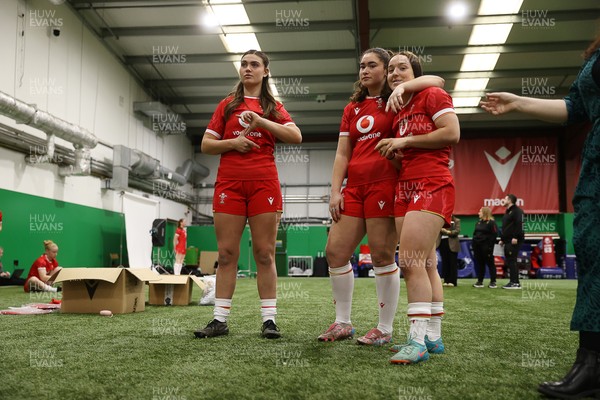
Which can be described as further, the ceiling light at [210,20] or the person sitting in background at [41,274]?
the ceiling light at [210,20]

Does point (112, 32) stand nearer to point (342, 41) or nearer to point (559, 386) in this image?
point (342, 41)

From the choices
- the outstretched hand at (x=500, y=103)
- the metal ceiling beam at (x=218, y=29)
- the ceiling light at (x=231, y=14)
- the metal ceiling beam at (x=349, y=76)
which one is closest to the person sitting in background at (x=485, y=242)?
the metal ceiling beam at (x=218, y=29)

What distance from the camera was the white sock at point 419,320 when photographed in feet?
7.74

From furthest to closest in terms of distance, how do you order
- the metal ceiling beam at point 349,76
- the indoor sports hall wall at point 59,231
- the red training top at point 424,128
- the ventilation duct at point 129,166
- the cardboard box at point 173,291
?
the metal ceiling beam at point 349,76 < the ventilation duct at point 129,166 < the indoor sports hall wall at point 59,231 < the cardboard box at point 173,291 < the red training top at point 424,128

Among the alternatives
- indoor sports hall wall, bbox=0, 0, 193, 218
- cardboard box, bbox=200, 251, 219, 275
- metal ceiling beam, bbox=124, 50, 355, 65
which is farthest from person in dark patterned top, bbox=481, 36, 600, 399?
cardboard box, bbox=200, 251, 219, 275

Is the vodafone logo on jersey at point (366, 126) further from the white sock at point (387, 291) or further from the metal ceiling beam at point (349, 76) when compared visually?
the metal ceiling beam at point (349, 76)

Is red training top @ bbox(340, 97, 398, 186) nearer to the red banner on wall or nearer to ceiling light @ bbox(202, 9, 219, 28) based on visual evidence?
ceiling light @ bbox(202, 9, 219, 28)

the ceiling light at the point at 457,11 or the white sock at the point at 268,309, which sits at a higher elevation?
the ceiling light at the point at 457,11

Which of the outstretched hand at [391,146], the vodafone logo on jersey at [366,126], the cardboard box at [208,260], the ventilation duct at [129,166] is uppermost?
the ventilation duct at [129,166]

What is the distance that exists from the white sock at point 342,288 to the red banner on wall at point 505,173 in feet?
54.4

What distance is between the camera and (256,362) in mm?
2291

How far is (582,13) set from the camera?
11023 millimetres

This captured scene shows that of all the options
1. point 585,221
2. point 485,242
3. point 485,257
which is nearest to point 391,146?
point 585,221

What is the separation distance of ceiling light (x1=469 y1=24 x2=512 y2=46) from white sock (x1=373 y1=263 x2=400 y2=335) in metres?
10.5
